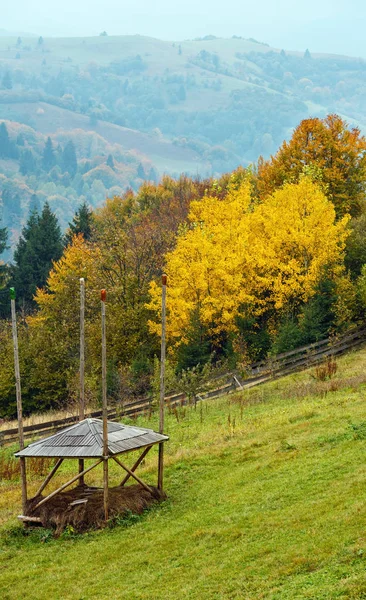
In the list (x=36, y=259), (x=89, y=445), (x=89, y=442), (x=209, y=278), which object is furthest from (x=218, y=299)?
(x=36, y=259)

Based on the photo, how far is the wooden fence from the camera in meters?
38.0

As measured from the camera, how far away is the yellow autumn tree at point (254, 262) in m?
47.3

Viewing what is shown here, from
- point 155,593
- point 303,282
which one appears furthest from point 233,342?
point 155,593

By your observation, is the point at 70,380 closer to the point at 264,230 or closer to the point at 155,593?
the point at 264,230

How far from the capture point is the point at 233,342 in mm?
47219

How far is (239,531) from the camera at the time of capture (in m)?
18.5

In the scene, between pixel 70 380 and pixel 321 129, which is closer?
pixel 70 380

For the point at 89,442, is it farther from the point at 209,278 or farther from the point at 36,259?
the point at 36,259

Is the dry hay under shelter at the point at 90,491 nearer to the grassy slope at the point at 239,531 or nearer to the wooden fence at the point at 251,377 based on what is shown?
the grassy slope at the point at 239,531

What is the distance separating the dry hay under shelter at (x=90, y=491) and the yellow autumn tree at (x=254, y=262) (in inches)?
923

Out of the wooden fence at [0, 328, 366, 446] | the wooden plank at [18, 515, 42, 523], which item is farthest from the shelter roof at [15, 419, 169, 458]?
the wooden fence at [0, 328, 366, 446]

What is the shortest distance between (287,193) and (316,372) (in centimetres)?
1675

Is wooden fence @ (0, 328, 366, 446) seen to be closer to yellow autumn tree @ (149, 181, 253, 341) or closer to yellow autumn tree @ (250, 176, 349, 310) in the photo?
yellow autumn tree @ (250, 176, 349, 310)

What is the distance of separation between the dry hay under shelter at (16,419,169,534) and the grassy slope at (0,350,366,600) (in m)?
0.65
